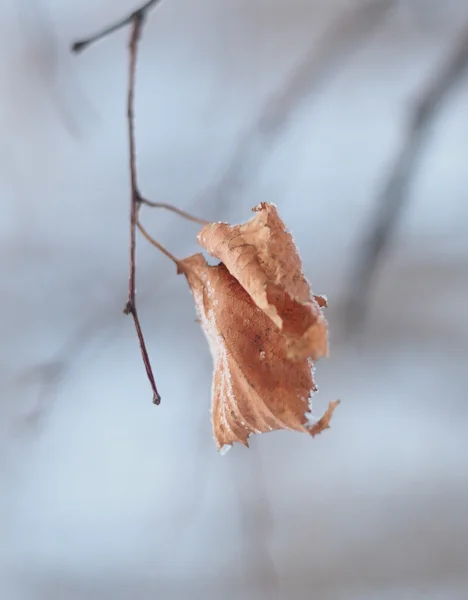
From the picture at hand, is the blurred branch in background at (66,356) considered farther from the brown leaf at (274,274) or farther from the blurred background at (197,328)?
the brown leaf at (274,274)

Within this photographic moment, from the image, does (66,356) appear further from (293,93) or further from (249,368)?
(249,368)

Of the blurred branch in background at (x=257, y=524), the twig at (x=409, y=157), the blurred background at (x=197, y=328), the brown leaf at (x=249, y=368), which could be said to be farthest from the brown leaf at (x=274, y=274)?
the blurred branch in background at (x=257, y=524)

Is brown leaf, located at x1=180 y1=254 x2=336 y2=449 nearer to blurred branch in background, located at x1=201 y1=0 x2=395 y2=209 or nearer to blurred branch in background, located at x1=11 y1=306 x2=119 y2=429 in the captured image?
blurred branch in background, located at x1=201 y1=0 x2=395 y2=209

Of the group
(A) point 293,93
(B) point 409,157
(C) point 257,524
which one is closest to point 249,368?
(B) point 409,157

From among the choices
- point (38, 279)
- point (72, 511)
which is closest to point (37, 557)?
point (72, 511)

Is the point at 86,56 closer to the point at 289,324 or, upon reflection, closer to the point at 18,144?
the point at 18,144

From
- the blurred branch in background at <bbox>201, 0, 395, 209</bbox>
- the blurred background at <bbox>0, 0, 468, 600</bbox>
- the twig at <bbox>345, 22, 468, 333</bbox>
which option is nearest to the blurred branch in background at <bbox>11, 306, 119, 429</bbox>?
the blurred background at <bbox>0, 0, 468, 600</bbox>
